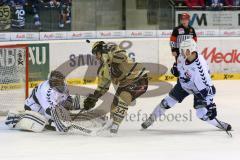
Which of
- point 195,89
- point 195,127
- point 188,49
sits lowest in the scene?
point 195,127

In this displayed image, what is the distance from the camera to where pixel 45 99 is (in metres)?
6.37

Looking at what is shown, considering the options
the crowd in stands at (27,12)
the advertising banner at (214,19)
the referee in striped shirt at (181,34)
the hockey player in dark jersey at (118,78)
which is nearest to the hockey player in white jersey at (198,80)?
the hockey player in dark jersey at (118,78)

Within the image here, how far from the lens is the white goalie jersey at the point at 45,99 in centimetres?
634

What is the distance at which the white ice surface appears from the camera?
539 centimetres

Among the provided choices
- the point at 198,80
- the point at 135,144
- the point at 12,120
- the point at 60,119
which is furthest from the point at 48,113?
the point at 198,80

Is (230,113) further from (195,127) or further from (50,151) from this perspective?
(50,151)

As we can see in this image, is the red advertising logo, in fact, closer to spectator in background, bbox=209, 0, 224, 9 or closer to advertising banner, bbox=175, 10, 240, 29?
advertising banner, bbox=175, 10, 240, 29

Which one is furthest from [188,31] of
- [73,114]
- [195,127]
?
[73,114]

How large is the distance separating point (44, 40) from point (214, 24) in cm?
326

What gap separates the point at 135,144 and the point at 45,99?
112cm

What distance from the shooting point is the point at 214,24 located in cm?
1148

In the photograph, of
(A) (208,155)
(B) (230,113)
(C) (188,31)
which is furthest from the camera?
(C) (188,31)

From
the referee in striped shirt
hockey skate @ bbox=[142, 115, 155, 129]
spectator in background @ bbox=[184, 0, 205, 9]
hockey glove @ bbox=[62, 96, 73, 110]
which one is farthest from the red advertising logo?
hockey glove @ bbox=[62, 96, 73, 110]

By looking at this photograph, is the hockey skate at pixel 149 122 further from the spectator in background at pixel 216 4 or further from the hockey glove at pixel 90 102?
the spectator in background at pixel 216 4
